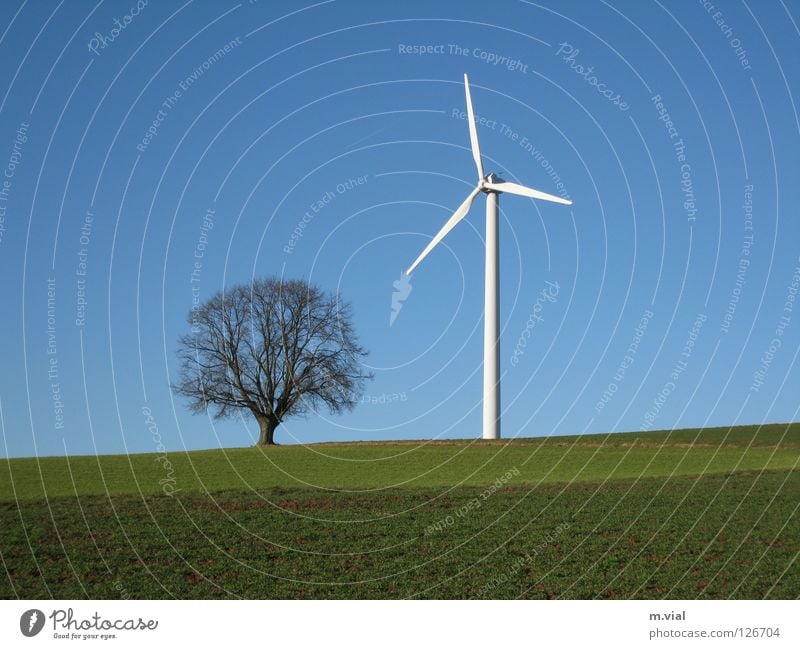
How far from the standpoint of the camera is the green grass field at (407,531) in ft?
73.7

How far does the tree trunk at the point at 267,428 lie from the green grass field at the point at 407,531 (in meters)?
19.8

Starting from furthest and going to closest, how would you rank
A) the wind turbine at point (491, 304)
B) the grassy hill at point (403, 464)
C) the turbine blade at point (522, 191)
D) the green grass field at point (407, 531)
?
the wind turbine at point (491, 304) < the turbine blade at point (522, 191) < the grassy hill at point (403, 464) < the green grass field at point (407, 531)

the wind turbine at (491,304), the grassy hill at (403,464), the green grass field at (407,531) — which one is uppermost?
the wind turbine at (491,304)

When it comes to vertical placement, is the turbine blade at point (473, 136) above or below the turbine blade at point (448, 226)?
above

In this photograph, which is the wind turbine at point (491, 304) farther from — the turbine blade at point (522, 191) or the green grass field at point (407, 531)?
the green grass field at point (407, 531)

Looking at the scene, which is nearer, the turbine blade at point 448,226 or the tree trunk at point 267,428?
the turbine blade at point 448,226

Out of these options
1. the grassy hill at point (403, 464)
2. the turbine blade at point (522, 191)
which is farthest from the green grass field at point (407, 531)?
the turbine blade at point (522, 191)

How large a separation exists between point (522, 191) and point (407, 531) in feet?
90.7

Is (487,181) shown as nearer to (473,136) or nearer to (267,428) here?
(473,136)

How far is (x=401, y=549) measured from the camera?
26375 millimetres

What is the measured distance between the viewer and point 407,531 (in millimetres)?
29109

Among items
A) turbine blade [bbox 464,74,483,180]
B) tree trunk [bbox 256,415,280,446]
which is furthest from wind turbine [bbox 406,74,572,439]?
tree trunk [bbox 256,415,280,446]

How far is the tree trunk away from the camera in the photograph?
233ft
